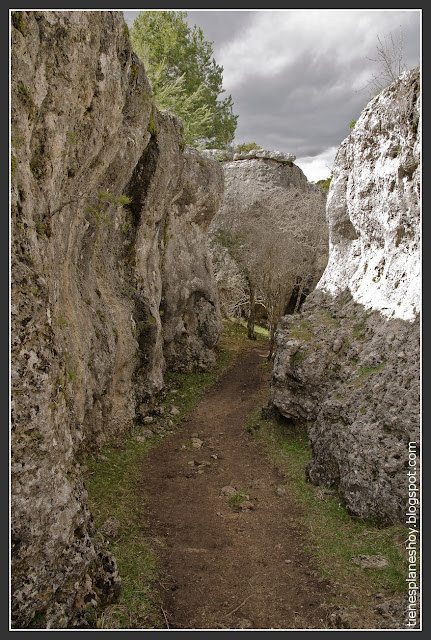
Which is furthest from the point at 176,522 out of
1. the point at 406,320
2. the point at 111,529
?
the point at 406,320

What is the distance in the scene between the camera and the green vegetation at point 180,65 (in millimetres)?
22516

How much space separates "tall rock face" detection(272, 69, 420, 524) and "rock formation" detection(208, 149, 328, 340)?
787 cm

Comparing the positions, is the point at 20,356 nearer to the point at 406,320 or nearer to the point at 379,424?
the point at 379,424

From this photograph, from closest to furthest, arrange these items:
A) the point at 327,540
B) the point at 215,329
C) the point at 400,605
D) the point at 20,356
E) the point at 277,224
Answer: the point at 20,356 → the point at 400,605 → the point at 327,540 → the point at 215,329 → the point at 277,224

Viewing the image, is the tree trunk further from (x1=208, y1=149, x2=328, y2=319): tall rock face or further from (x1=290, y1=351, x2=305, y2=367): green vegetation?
(x1=290, y1=351, x2=305, y2=367): green vegetation

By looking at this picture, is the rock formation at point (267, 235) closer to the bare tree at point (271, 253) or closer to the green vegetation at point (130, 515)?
the bare tree at point (271, 253)

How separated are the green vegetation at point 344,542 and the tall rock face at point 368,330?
0.31m

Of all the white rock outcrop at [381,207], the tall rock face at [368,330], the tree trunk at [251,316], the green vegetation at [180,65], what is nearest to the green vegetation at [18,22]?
the white rock outcrop at [381,207]

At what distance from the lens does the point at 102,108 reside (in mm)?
8711

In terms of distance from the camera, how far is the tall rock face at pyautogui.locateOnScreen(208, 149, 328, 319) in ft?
74.3

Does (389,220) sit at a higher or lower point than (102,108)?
lower

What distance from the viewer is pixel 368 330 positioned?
11.0 metres

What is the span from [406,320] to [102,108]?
7.49 m

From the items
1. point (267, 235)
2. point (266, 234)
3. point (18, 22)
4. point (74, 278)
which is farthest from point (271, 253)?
point (18, 22)
